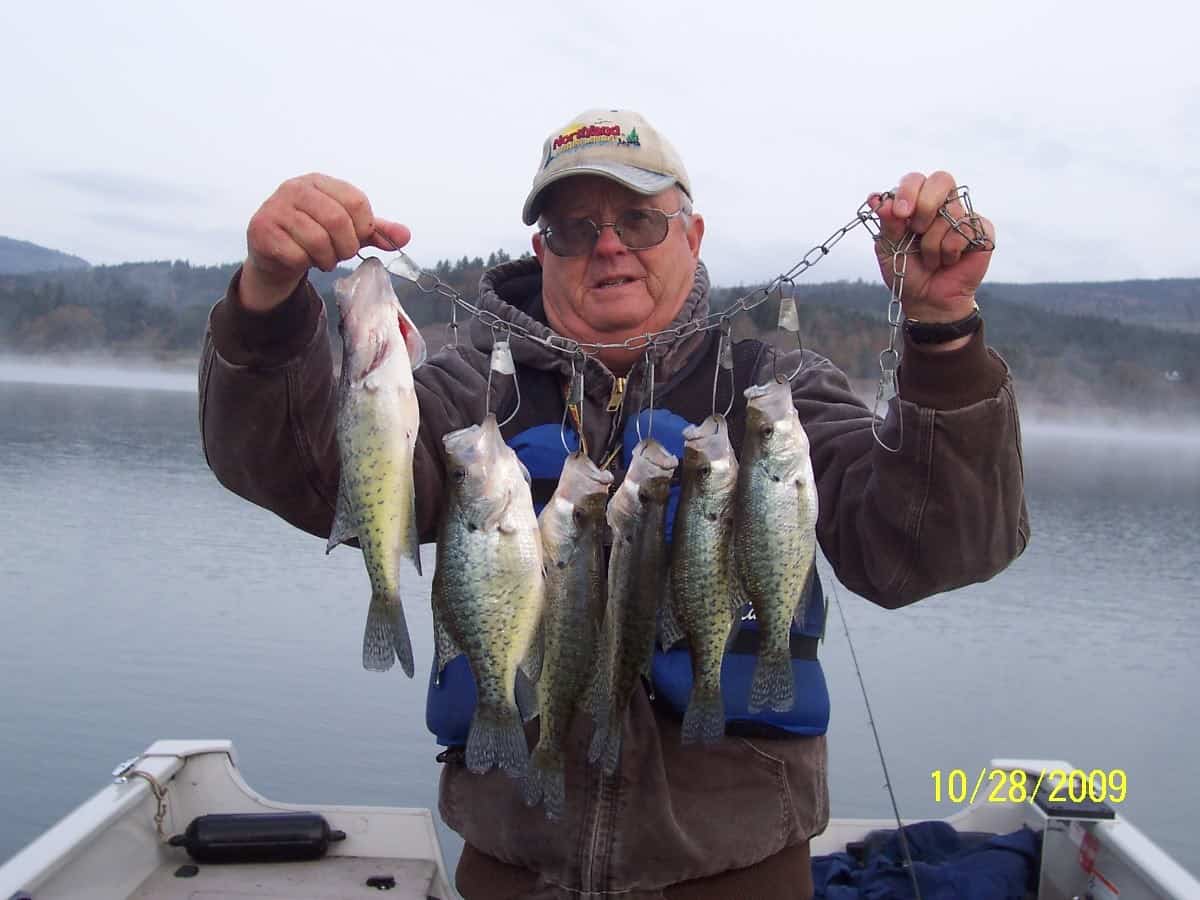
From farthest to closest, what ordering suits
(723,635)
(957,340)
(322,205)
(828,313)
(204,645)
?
(828,313), (204,645), (723,635), (957,340), (322,205)

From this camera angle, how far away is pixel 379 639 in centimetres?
220

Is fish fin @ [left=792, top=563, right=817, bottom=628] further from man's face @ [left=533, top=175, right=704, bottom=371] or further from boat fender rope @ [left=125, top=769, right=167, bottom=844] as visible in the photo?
boat fender rope @ [left=125, top=769, right=167, bottom=844]

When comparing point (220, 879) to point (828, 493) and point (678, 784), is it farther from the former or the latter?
point (828, 493)

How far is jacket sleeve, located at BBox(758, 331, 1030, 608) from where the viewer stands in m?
2.22

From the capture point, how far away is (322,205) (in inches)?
81.5

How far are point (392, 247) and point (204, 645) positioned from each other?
7.15 meters

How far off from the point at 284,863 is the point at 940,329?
3366 millimetres

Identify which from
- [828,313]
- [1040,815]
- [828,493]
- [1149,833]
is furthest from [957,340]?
[828,313]

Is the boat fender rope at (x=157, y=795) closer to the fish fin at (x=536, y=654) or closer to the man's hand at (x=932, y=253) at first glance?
the fish fin at (x=536, y=654)

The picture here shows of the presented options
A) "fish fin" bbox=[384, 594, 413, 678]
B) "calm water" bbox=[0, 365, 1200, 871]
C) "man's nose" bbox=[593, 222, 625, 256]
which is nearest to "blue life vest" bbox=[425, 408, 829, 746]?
"man's nose" bbox=[593, 222, 625, 256]

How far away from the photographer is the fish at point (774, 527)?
2.26m

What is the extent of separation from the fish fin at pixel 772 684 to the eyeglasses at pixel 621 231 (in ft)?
3.85

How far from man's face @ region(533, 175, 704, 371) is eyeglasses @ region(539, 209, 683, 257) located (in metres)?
0.01
